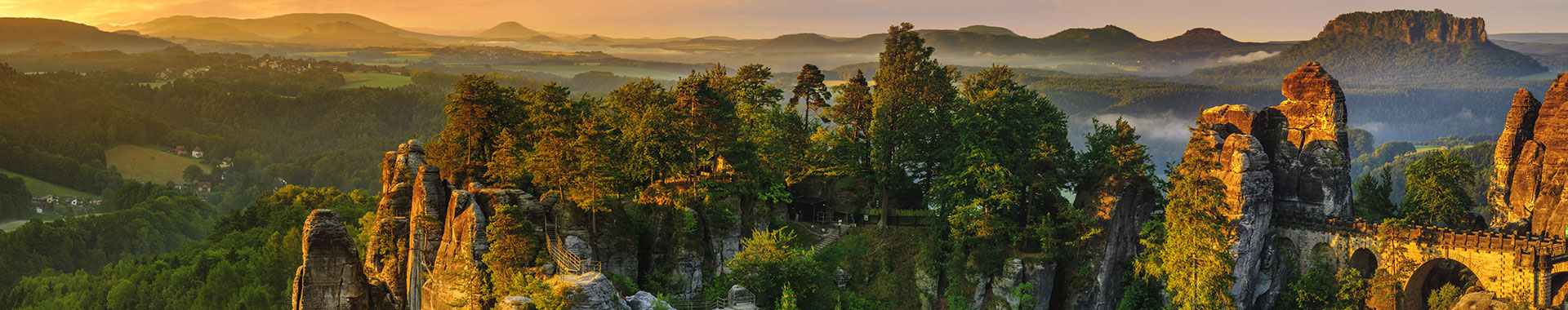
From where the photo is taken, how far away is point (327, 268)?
29422mm

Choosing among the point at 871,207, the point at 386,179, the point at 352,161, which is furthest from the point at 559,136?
the point at 352,161

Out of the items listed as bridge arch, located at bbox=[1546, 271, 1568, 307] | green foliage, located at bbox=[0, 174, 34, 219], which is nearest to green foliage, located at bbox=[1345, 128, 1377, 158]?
bridge arch, located at bbox=[1546, 271, 1568, 307]

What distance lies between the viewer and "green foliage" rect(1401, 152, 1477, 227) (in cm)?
5675

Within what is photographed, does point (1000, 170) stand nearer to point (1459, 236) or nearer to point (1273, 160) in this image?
point (1273, 160)

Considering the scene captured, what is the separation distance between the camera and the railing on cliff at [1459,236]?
48906mm

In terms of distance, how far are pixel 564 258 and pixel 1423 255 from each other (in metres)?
45.3

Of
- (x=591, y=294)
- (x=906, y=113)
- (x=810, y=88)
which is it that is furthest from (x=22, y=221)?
(x=591, y=294)

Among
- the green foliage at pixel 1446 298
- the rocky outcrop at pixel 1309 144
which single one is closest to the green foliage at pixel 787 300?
the rocky outcrop at pixel 1309 144

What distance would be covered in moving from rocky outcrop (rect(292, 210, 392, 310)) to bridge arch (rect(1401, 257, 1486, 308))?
172 feet

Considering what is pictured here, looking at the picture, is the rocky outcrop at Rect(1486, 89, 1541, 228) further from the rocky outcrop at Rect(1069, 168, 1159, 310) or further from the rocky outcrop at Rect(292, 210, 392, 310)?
the rocky outcrop at Rect(292, 210, 392, 310)

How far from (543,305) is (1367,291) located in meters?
47.9

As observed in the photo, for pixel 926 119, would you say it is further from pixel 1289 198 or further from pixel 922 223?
pixel 1289 198

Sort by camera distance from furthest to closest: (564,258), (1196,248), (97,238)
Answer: (97,238) < (1196,248) < (564,258)

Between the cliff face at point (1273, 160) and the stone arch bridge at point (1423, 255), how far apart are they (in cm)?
141
